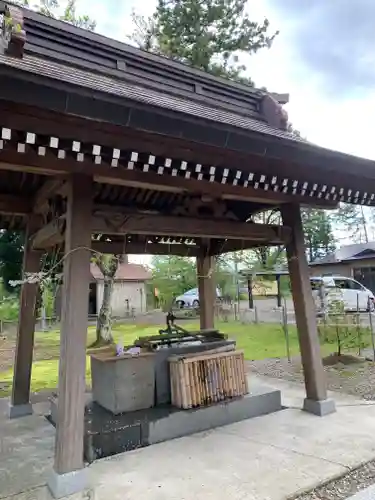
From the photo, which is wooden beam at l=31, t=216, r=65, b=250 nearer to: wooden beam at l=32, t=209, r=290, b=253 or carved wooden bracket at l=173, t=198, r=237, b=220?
wooden beam at l=32, t=209, r=290, b=253

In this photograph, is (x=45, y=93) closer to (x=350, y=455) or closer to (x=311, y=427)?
(x=350, y=455)

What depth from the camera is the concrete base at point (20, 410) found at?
4.40 meters

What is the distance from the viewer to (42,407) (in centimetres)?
480

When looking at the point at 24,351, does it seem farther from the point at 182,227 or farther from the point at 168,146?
the point at 168,146

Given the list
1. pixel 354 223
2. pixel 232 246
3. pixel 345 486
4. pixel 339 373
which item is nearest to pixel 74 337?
pixel 345 486

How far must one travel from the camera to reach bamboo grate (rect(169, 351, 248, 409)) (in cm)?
381

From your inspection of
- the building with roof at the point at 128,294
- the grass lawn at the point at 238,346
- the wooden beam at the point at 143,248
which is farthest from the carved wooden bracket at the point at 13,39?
the building with roof at the point at 128,294

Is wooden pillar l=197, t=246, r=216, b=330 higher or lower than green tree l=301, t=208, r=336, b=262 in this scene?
lower

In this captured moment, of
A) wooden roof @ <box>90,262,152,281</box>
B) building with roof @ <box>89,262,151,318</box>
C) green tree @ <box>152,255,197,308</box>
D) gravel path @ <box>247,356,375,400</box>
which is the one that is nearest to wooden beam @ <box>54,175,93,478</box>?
gravel path @ <box>247,356,375,400</box>

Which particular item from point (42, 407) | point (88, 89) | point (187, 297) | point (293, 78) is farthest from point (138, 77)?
point (187, 297)

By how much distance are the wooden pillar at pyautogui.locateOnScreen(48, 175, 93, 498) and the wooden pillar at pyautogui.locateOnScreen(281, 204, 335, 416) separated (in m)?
2.46

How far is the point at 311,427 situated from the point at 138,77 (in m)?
4.55

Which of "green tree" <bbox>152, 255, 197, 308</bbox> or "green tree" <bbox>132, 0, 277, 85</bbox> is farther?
"green tree" <bbox>152, 255, 197, 308</bbox>

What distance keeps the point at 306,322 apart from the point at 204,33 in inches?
399
